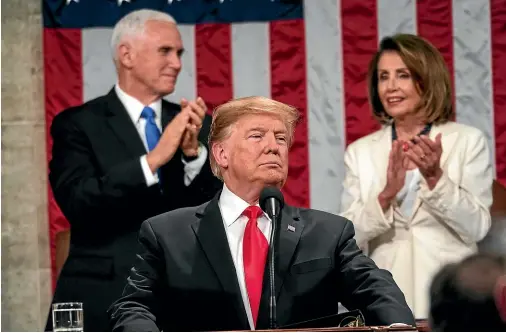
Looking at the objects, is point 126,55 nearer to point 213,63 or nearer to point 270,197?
point 213,63

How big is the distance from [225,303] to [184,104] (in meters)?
1.66

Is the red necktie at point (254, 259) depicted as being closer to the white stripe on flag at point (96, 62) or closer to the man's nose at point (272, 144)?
the man's nose at point (272, 144)

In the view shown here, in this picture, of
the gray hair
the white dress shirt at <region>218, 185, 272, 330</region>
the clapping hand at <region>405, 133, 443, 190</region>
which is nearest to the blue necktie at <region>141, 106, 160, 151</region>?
the gray hair

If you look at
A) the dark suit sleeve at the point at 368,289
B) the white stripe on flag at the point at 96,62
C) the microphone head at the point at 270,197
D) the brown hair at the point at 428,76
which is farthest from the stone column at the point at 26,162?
the microphone head at the point at 270,197

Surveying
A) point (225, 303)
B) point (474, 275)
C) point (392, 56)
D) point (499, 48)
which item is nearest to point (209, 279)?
point (225, 303)

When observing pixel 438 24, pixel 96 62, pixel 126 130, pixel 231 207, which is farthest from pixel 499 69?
pixel 231 207

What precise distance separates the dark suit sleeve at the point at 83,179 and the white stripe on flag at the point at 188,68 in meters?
0.61

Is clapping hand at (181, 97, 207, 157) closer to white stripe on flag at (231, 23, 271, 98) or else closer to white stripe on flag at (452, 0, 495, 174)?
white stripe on flag at (231, 23, 271, 98)

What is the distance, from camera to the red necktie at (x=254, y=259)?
2664 mm

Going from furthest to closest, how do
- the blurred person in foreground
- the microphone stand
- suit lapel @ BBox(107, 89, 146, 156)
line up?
suit lapel @ BBox(107, 89, 146, 156) < the microphone stand < the blurred person in foreground

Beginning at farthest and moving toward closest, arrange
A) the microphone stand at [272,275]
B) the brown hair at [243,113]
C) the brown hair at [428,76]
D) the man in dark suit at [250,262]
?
the brown hair at [428,76] → the brown hair at [243,113] → the man in dark suit at [250,262] → the microphone stand at [272,275]

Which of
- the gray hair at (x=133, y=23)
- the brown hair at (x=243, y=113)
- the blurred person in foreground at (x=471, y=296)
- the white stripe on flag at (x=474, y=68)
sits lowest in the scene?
the blurred person in foreground at (x=471, y=296)

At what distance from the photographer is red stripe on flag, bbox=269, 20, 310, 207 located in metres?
4.71

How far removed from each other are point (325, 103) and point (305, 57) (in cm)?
22
